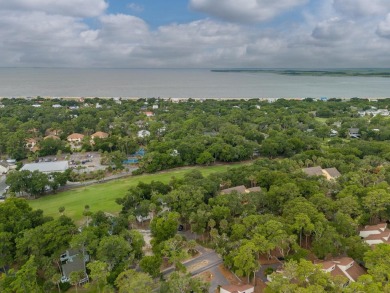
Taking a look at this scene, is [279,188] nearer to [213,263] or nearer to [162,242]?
[213,263]

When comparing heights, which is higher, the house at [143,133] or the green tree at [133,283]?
the house at [143,133]

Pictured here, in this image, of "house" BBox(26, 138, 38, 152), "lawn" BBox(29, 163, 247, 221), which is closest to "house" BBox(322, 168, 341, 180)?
"lawn" BBox(29, 163, 247, 221)

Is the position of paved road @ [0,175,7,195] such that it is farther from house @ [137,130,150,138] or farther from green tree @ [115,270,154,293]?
green tree @ [115,270,154,293]

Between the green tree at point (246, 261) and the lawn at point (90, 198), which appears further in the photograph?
the lawn at point (90, 198)

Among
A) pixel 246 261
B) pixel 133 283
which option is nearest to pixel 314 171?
pixel 246 261

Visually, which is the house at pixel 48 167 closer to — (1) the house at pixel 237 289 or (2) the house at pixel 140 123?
(2) the house at pixel 140 123

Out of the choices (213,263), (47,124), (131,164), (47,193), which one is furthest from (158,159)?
(47,124)

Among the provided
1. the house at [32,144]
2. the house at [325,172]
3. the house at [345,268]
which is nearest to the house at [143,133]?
the house at [32,144]
